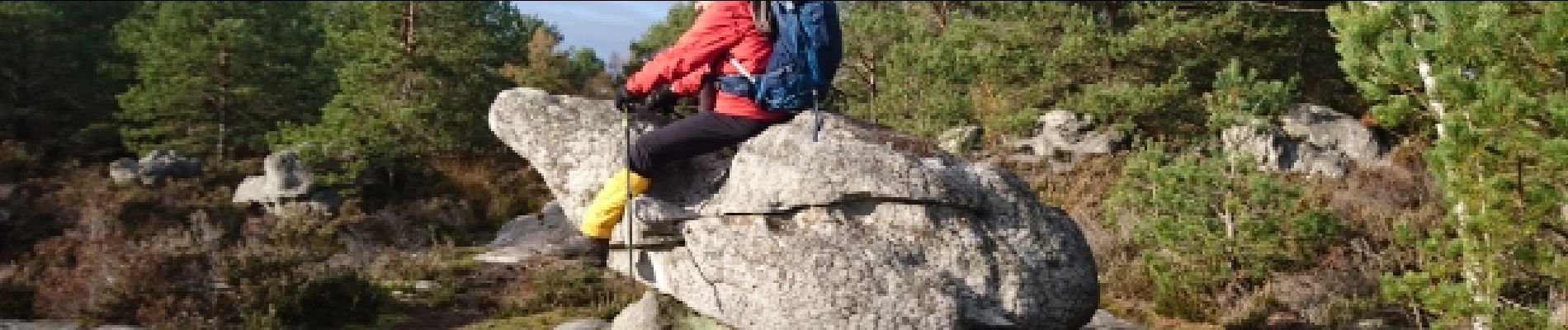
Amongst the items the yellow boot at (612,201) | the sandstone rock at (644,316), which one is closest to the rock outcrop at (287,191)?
the sandstone rock at (644,316)

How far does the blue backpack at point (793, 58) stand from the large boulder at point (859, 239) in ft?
0.74

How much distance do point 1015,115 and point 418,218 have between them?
1144 cm

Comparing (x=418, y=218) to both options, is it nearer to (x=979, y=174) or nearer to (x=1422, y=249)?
(x=979, y=174)

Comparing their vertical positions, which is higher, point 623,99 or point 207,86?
point 207,86

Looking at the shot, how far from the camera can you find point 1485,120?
17.2ft

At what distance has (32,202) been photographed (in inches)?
769

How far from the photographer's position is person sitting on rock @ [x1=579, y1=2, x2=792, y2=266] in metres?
5.88

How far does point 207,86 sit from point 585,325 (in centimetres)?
2016

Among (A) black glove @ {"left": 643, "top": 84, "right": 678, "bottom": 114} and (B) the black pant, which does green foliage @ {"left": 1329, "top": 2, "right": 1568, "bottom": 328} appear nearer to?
(B) the black pant

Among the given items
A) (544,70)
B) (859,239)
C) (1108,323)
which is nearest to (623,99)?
(859,239)

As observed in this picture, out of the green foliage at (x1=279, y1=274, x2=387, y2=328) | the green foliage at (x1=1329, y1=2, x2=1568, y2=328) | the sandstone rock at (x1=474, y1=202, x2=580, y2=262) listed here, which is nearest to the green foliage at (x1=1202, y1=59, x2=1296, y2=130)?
the green foliage at (x1=1329, y1=2, x2=1568, y2=328)

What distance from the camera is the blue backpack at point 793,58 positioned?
5.75 m

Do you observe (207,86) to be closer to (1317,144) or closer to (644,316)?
(644,316)

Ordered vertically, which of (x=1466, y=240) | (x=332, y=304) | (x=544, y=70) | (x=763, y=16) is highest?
(x=544, y=70)
